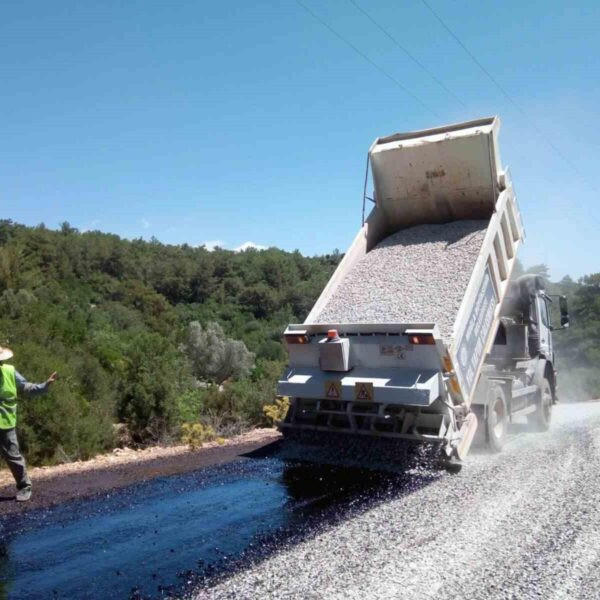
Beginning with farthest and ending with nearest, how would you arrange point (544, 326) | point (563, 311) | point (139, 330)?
point (139, 330) < point (563, 311) < point (544, 326)

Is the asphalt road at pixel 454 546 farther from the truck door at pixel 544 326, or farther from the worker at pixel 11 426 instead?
the truck door at pixel 544 326

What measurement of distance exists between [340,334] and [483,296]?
1.83 metres

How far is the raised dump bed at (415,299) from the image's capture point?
22.5 ft

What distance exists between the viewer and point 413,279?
8109 mm

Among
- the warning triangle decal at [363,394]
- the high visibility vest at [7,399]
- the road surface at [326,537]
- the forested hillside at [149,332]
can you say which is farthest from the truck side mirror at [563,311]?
the high visibility vest at [7,399]

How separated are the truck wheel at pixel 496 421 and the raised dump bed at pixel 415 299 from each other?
0.60 m

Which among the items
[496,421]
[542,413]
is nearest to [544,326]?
[542,413]

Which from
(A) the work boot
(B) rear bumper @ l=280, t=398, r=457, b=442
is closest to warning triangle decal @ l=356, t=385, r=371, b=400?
(B) rear bumper @ l=280, t=398, r=457, b=442

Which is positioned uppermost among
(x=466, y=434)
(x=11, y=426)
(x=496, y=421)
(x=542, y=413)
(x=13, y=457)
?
(x=11, y=426)

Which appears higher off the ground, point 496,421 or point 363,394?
point 363,394

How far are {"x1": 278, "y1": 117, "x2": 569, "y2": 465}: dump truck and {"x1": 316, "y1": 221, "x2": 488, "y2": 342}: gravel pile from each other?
2 centimetres

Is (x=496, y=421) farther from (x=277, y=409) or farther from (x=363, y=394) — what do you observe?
(x=277, y=409)

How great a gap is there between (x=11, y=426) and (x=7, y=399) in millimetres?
271

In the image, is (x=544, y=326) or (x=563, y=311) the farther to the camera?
(x=563, y=311)
